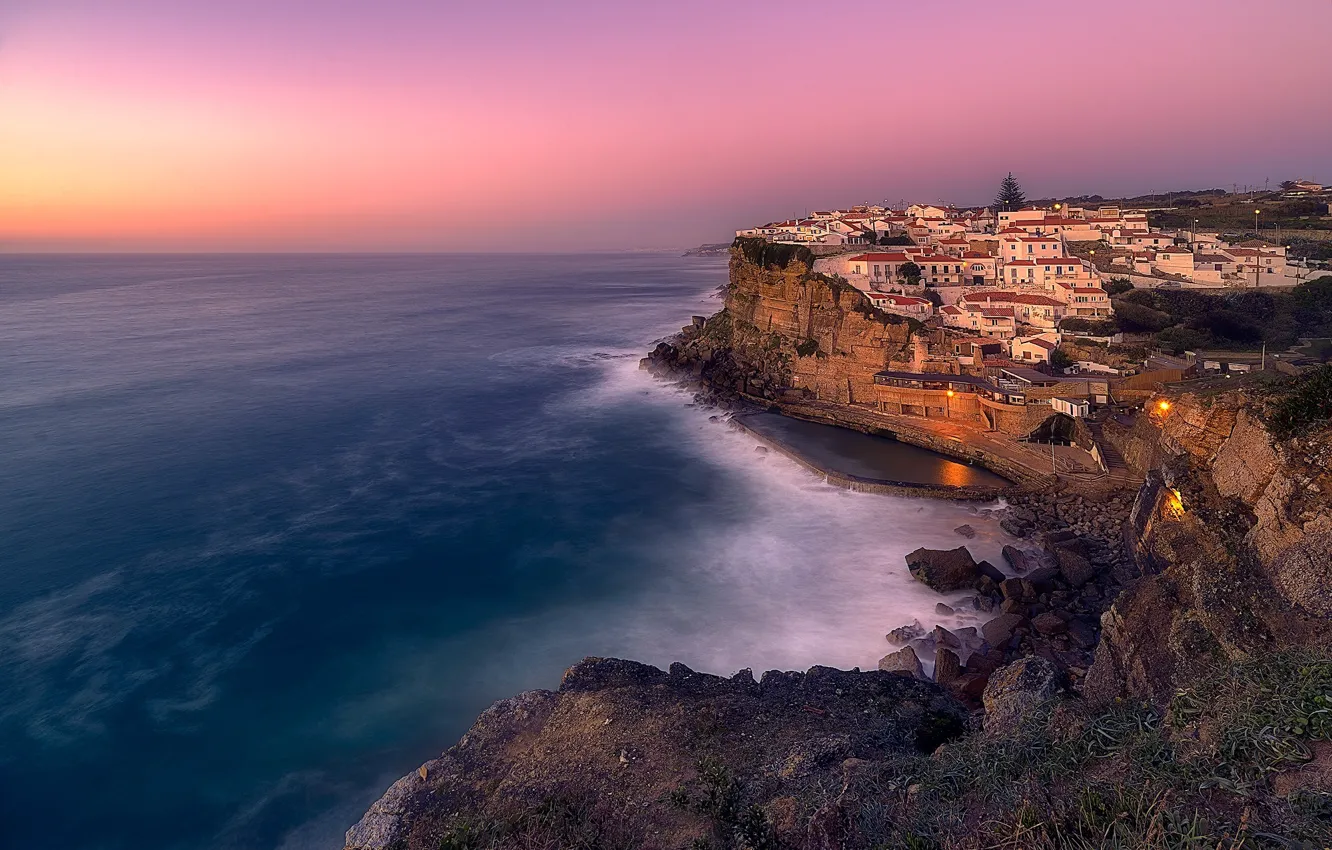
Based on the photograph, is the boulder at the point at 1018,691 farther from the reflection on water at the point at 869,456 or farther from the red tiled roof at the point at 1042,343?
the red tiled roof at the point at 1042,343

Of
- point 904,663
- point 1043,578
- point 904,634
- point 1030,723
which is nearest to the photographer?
point 1030,723

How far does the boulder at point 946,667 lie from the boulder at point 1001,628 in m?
1.19

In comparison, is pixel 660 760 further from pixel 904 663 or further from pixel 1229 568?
pixel 1229 568

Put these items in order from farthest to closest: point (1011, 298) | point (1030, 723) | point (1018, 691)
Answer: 1. point (1011, 298)
2. point (1018, 691)
3. point (1030, 723)

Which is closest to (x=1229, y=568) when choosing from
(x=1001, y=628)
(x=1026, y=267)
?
(x=1001, y=628)

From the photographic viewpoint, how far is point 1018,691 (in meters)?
9.48

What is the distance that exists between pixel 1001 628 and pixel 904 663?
8.08 feet

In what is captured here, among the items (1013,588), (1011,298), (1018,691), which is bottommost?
(1013,588)

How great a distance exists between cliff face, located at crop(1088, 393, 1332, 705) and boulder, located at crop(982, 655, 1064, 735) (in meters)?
1.10

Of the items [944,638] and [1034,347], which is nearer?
[944,638]

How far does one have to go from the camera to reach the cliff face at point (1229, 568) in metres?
9.73

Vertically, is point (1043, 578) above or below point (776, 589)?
above

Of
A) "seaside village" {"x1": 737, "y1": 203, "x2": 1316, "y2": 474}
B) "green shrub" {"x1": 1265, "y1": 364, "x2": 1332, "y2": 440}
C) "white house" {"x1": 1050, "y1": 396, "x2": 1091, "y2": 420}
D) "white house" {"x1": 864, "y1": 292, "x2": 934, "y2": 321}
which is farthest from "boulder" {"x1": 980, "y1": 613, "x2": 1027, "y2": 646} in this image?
"white house" {"x1": 864, "y1": 292, "x2": 934, "y2": 321}

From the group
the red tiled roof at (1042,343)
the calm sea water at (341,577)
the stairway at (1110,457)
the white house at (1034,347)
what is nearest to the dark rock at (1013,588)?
the calm sea water at (341,577)
